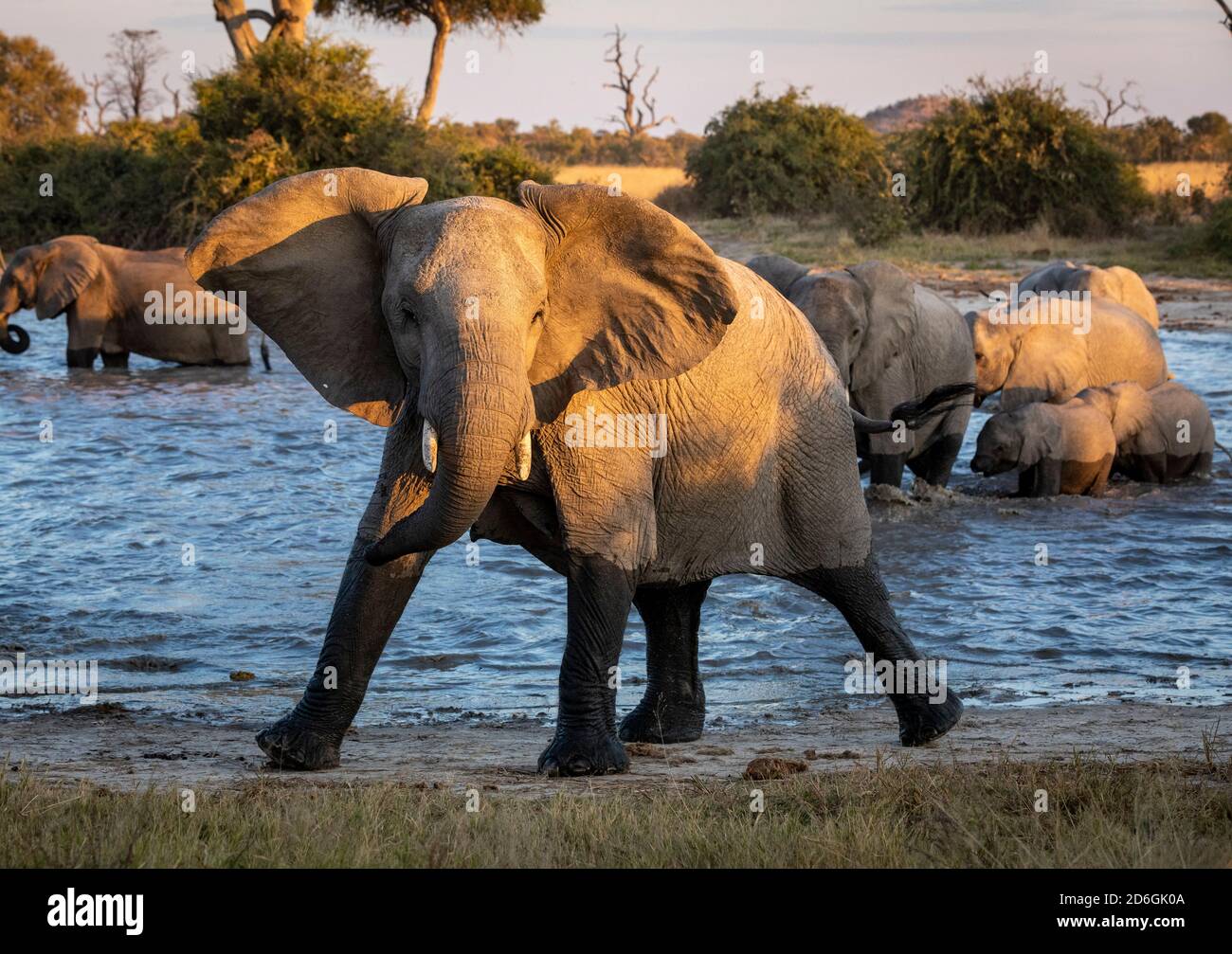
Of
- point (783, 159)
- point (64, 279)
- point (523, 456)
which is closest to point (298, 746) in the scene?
point (523, 456)

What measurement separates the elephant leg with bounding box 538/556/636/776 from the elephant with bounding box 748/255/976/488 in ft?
19.7

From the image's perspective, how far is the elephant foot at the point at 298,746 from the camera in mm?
5467

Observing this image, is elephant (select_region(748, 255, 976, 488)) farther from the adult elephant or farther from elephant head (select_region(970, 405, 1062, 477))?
the adult elephant

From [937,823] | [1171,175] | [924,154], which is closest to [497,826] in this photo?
[937,823]

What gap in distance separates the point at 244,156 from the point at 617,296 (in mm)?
23228

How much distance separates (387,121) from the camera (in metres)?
28.5

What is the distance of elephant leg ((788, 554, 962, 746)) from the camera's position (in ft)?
20.0

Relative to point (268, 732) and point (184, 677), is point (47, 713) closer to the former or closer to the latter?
point (184, 677)

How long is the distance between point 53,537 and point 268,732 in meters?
5.48

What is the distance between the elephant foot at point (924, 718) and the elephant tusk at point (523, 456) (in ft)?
5.78

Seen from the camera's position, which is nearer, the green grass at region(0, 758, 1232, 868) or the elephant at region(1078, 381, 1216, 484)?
the green grass at region(0, 758, 1232, 868)

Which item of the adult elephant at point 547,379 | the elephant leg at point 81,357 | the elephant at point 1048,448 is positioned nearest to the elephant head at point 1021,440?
the elephant at point 1048,448

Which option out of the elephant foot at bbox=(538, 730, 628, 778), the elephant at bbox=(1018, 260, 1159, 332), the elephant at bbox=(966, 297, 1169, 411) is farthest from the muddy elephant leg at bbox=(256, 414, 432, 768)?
the elephant at bbox=(1018, 260, 1159, 332)

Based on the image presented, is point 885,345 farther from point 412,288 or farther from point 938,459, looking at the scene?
point 412,288
